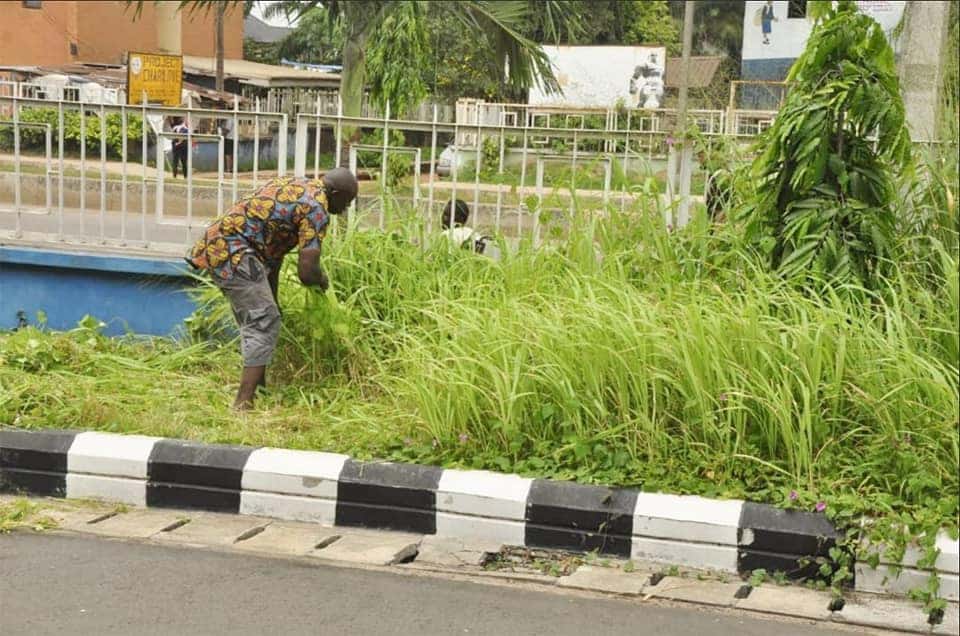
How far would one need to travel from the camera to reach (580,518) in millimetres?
4859

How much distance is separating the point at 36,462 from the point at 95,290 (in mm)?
2200

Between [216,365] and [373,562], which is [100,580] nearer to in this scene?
[373,562]

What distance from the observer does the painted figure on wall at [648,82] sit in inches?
1345

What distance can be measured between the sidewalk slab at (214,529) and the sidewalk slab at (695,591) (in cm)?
156

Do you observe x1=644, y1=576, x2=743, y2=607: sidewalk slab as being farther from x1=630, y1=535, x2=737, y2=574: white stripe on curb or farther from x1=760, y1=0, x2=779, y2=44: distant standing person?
x1=760, y1=0, x2=779, y2=44: distant standing person

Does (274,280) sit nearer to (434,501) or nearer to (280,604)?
(434,501)

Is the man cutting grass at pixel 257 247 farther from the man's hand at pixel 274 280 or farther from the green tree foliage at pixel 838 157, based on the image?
the green tree foliage at pixel 838 157

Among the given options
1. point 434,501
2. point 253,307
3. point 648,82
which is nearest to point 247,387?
point 253,307

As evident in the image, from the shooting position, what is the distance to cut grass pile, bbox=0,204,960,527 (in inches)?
189

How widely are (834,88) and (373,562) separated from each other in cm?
283

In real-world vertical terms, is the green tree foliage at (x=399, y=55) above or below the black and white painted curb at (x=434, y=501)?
above

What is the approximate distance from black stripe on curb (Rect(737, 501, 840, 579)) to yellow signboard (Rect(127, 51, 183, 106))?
1330 centimetres

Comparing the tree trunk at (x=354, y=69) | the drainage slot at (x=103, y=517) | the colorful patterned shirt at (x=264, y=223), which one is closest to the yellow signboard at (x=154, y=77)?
the tree trunk at (x=354, y=69)

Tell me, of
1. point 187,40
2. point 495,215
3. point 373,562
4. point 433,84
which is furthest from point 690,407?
point 187,40
